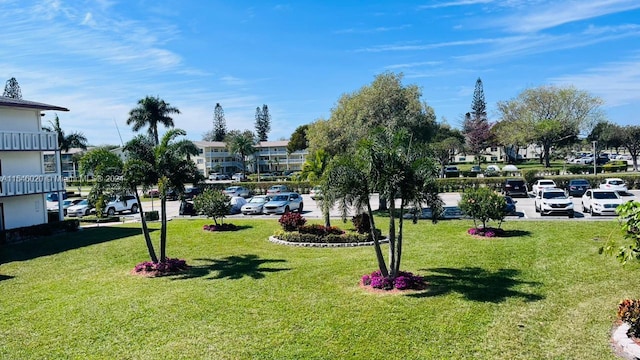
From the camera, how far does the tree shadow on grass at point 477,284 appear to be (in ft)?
38.0

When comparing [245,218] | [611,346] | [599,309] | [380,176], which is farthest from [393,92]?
[611,346]

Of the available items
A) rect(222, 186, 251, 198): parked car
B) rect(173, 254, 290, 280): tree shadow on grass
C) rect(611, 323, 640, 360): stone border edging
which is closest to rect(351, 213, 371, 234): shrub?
rect(173, 254, 290, 280): tree shadow on grass

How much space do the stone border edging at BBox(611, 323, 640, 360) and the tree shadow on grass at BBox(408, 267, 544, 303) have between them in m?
2.39

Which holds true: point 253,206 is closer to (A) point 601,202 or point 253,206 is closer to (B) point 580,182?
(A) point 601,202

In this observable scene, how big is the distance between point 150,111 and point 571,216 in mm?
55383

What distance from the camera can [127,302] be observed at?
1247 centimetres

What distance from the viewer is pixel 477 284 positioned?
12.7 meters

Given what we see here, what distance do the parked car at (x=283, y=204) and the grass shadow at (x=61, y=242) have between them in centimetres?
863

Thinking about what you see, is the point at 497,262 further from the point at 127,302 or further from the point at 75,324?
the point at 75,324

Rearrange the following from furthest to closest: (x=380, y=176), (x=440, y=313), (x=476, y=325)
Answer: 1. (x=380, y=176)
2. (x=440, y=313)
3. (x=476, y=325)

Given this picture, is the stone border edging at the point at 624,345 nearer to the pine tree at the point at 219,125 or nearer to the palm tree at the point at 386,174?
the palm tree at the point at 386,174

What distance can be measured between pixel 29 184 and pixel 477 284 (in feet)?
79.8

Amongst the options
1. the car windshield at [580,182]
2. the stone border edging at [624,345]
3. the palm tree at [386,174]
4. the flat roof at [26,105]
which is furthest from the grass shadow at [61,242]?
the car windshield at [580,182]

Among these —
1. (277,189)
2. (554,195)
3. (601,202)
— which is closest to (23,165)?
(277,189)
